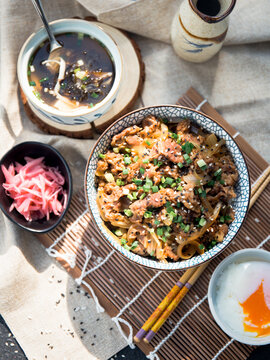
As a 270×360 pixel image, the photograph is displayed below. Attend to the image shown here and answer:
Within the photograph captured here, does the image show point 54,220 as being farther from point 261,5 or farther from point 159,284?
point 261,5

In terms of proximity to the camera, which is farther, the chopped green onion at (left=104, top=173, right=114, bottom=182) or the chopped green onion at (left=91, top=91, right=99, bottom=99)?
the chopped green onion at (left=91, top=91, right=99, bottom=99)

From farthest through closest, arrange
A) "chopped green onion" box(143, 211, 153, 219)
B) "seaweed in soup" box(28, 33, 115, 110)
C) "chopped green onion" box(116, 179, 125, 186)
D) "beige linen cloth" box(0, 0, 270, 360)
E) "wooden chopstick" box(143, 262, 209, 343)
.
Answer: "beige linen cloth" box(0, 0, 270, 360) < "wooden chopstick" box(143, 262, 209, 343) < "seaweed in soup" box(28, 33, 115, 110) < "chopped green onion" box(116, 179, 125, 186) < "chopped green onion" box(143, 211, 153, 219)

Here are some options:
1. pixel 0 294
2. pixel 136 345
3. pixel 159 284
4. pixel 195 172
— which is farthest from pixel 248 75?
pixel 0 294

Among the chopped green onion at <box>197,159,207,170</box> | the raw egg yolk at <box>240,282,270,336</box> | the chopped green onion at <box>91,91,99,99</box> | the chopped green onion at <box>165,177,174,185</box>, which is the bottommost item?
the raw egg yolk at <box>240,282,270,336</box>

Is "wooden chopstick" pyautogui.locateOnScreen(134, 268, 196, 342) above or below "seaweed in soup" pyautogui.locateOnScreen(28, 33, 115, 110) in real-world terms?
below

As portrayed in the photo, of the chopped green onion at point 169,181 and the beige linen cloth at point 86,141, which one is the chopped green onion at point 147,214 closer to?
the chopped green onion at point 169,181

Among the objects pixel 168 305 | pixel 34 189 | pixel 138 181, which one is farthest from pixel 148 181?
pixel 168 305

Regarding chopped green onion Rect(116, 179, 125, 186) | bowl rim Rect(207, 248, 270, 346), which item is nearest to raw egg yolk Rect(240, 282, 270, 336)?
bowl rim Rect(207, 248, 270, 346)

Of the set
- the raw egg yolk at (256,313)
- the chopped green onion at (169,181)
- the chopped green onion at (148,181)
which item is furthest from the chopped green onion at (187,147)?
the raw egg yolk at (256,313)

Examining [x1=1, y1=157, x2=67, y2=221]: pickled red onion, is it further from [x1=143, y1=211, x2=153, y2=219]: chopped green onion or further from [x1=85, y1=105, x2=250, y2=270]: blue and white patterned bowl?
[x1=143, y1=211, x2=153, y2=219]: chopped green onion
